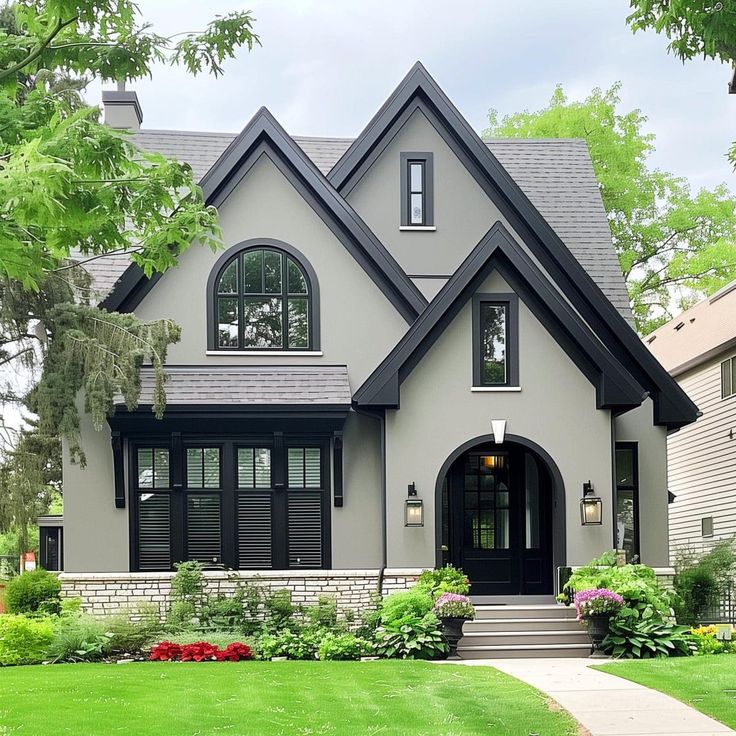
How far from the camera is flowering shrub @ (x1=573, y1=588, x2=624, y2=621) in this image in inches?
609

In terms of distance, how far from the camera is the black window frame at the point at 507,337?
709 inches

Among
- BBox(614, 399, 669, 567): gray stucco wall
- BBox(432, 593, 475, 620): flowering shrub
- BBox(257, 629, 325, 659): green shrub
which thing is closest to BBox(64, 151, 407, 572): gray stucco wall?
BBox(257, 629, 325, 659): green shrub

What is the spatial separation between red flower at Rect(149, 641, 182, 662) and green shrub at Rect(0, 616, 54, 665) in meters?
1.38

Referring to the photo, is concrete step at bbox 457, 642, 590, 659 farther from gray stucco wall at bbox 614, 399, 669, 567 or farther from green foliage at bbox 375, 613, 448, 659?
gray stucco wall at bbox 614, 399, 669, 567

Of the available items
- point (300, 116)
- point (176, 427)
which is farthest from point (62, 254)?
point (300, 116)

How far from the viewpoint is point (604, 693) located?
11664mm

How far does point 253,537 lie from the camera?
1838 cm

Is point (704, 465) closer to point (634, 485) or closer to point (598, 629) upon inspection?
point (634, 485)

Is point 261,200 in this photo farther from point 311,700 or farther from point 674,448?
point 674,448

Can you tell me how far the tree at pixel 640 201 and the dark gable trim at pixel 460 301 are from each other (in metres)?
18.7

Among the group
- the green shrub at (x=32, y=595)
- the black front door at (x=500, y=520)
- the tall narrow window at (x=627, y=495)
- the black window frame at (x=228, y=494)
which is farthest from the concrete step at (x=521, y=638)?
the green shrub at (x=32, y=595)

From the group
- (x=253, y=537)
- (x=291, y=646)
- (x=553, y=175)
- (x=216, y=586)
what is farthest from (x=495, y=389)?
(x=553, y=175)

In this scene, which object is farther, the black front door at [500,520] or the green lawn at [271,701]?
the black front door at [500,520]

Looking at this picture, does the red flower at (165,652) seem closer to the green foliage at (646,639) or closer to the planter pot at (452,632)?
the planter pot at (452,632)
